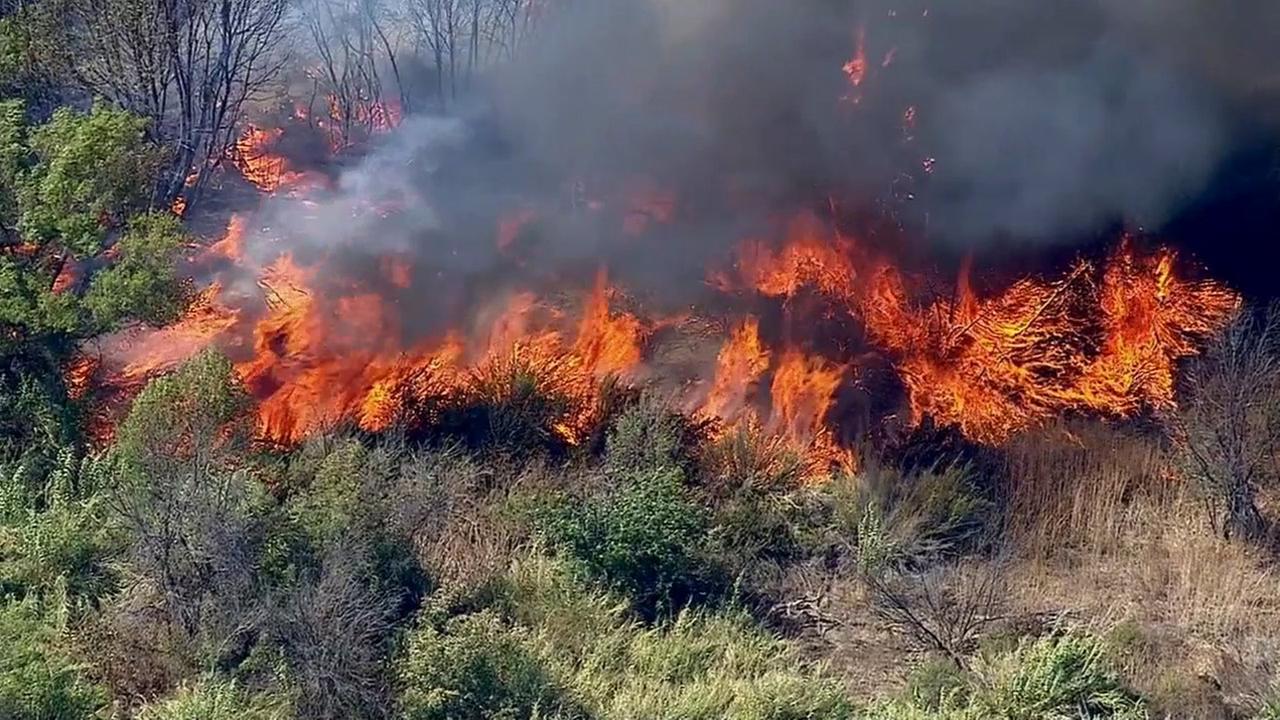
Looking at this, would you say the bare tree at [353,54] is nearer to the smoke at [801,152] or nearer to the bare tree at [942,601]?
A: the smoke at [801,152]

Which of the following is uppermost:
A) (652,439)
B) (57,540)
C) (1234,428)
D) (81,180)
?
(81,180)

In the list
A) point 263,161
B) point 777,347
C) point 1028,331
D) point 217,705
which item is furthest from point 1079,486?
point 263,161

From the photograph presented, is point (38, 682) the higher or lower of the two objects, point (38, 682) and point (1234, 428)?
the lower

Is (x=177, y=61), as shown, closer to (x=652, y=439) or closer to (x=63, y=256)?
(x=63, y=256)

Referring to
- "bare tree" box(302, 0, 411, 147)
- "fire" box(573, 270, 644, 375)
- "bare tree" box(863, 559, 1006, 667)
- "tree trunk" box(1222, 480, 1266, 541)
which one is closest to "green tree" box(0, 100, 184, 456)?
"fire" box(573, 270, 644, 375)

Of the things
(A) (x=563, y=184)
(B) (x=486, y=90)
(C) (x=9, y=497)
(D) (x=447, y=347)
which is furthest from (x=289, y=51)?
(C) (x=9, y=497)
